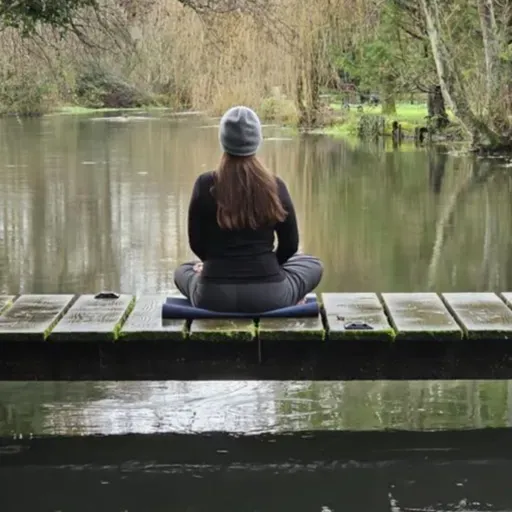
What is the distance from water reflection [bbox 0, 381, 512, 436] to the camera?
4.71 metres

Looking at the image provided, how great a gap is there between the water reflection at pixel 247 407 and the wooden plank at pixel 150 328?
3.56 feet

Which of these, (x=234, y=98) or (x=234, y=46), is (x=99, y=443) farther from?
(x=234, y=98)

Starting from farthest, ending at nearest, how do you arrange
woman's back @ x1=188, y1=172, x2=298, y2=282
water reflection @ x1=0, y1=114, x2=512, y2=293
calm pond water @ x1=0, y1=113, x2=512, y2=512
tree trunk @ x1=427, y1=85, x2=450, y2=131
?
tree trunk @ x1=427, y1=85, x2=450, y2=131 → water reflection @ x1=0, y1=114, x2=512, y2=293 → calm pond water @ x1=0, y1=113, x2=512, y2=512 → woman's back @ x1=188, y1=172, x2=298, y2=282

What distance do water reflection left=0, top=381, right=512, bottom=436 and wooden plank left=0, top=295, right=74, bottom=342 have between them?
34.7 inches

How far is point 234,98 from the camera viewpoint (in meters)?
25.6

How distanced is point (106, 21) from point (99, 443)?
8.68 m

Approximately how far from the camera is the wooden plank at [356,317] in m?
3.50

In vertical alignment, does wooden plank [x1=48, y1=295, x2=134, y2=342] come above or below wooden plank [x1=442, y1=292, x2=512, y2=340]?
below

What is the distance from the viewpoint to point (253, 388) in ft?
17.7

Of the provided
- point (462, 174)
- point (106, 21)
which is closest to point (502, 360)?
point (106, 21)

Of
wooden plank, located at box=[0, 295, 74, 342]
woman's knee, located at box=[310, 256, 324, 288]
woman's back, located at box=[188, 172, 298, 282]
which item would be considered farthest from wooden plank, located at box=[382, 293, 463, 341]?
wooden plank, located at box=[0, 295, 74, 342]

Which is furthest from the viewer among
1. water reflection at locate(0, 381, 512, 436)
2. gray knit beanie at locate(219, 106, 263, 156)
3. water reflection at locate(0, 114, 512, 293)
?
water reflection at locate(0, 114, 512, 293)

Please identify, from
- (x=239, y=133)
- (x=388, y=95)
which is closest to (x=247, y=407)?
(x=239, y=133)

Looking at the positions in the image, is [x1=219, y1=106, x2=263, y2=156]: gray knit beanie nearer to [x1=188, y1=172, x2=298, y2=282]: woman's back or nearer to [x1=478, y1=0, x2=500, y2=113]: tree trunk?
[x1=188, y1=172, x2=298, y2=282]: woman's back
